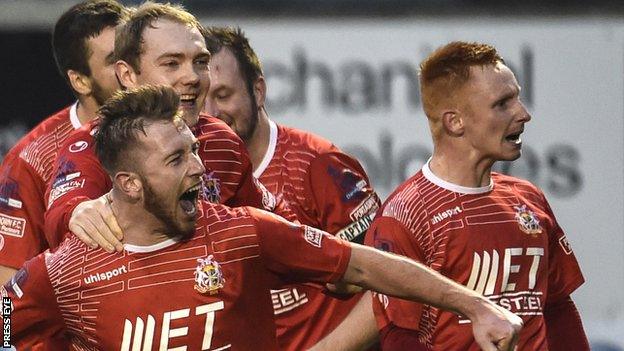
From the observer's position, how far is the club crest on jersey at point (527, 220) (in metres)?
6.09

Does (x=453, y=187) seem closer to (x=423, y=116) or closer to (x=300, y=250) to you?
(x=300, y=250)

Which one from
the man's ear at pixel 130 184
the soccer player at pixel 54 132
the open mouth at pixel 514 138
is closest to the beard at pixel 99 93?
the soccer player at pixel 54 132

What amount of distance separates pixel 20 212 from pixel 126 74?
0.92 metres

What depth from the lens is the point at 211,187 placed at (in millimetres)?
5848

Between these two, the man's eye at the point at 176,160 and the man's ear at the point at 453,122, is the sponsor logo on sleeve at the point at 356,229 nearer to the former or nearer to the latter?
the man's ear at the point at 453,122

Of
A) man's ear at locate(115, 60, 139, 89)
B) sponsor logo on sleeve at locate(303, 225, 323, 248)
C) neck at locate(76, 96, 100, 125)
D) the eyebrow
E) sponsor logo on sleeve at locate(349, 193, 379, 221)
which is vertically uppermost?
the eyebrow

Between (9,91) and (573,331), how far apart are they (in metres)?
5.19

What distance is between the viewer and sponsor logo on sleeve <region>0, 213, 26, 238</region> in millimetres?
6663

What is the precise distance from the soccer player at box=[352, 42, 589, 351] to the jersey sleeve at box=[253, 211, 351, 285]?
0.68 metres

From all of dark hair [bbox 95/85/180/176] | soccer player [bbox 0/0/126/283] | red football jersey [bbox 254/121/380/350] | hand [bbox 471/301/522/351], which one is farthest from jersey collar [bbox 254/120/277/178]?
hand [bbox 471/301/522/351]

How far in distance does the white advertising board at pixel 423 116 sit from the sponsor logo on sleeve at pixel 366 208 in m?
3.30

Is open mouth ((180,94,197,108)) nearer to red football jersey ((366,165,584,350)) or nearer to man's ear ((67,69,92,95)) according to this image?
red football jersey ((366,165,584,350))

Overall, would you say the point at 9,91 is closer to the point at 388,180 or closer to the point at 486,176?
the point at 388,180

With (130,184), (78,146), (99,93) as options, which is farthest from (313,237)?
(99,93)
